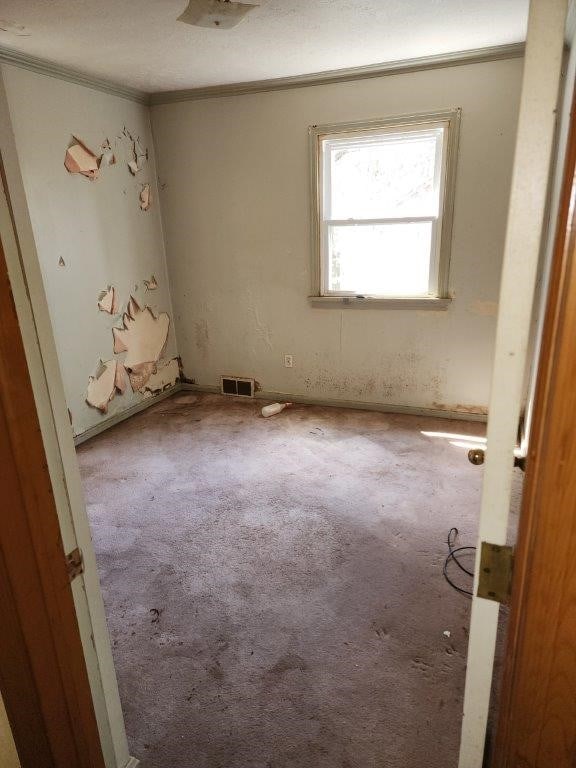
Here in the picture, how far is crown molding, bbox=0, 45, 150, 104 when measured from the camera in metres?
2.72

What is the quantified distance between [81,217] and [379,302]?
7.44 ft

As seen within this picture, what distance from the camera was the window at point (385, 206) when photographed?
327cm

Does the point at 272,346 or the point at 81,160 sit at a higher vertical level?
the point at 81,160

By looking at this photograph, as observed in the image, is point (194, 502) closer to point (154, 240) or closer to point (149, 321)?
point (149, 321)

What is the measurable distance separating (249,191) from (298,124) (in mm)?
616

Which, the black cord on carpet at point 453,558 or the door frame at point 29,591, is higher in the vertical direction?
the door frame at point 29,591

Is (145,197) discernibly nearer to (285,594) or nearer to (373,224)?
(373,224)

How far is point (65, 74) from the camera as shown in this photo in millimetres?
3031

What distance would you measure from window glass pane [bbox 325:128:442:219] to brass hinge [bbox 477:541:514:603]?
123 inches

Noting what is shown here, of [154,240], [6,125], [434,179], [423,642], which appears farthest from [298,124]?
[423,642]

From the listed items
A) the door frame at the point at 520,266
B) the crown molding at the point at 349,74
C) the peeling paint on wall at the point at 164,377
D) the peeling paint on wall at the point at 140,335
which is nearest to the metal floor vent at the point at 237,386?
the peeling paint on wall at the point at 164,377

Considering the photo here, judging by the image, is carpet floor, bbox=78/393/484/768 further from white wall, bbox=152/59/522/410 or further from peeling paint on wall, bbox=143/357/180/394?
peeling paint on wall, bbox=143/357/180/394

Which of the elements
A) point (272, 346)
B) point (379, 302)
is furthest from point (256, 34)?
point (272, 346)

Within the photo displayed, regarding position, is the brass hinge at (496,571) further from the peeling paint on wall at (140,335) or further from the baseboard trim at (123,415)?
the peeling paint on wall at (140,335)
